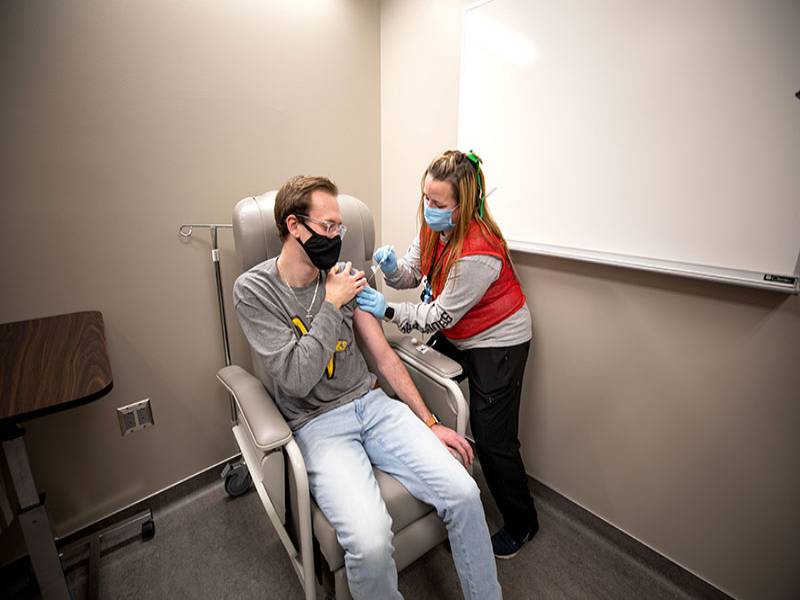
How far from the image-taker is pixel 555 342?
1638 millimetres

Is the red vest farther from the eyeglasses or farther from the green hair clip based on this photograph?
the eyeglasses

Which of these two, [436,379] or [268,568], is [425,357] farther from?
[268,568]

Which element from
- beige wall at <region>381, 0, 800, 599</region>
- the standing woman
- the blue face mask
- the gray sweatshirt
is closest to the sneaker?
the standing woman

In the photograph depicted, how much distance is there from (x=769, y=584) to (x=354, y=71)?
8.39 feet

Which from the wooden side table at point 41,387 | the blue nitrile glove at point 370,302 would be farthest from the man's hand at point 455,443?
the wooden side table at point 41,387

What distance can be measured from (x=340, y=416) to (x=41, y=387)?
2.48 ft

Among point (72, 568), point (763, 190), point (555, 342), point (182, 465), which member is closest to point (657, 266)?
point (763, 190)

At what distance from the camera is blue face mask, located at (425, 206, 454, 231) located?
1386 mm

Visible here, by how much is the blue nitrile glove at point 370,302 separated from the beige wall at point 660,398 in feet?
2.23

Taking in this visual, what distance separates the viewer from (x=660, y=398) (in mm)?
1382

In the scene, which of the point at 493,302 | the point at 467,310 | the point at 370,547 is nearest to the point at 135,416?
the point at 370,547

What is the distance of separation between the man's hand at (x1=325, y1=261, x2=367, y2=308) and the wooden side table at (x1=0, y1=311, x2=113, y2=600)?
1.97ft

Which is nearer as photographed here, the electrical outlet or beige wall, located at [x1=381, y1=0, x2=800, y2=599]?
beige wall, located at [x1=381, y1=0, x2=800, y2=599]

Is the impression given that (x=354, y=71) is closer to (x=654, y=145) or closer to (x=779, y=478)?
(x=654, y=145)
